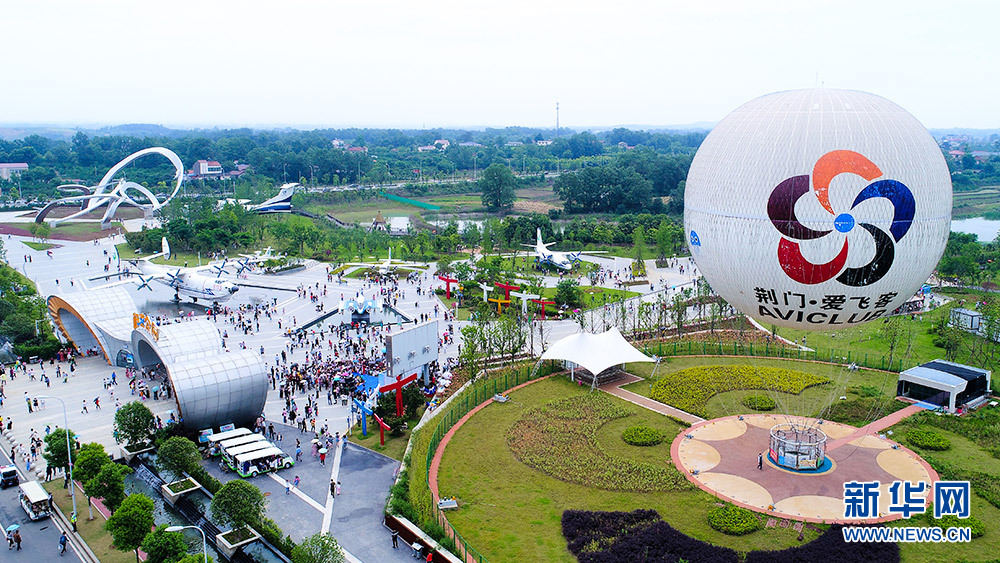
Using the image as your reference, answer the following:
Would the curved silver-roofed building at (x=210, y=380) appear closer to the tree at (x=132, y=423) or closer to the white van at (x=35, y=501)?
the tree at (x=132, y=423)

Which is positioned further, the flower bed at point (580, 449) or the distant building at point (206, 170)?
the distant building at point (206, 170)

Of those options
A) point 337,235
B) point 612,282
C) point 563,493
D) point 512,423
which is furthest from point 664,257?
point 563,493

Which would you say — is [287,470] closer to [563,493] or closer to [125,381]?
[563,493]

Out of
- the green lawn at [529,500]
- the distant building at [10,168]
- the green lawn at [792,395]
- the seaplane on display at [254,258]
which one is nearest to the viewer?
the green lawn at [529,500]

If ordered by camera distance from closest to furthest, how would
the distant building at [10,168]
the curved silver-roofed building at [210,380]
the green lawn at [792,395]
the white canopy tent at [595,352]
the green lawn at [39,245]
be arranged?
the curved silver-roofed building at [210,380] → the green lawn at [792,395] → the white canopy tent at [595,352] → the green lawn at [39,245] → the distant building at [10,168]

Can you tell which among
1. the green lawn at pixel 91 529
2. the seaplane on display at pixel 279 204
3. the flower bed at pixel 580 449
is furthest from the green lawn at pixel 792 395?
the seaplane on display at pixel 279 204

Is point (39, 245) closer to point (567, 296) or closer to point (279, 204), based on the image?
point (279, 204)

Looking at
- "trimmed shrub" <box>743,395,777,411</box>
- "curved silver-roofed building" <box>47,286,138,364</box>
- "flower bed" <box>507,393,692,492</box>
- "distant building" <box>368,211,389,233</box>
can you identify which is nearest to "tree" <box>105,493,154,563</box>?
"flower bed" <box>507,393,692,492</box>

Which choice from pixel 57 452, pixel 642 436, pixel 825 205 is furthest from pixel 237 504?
pixel 825 205
